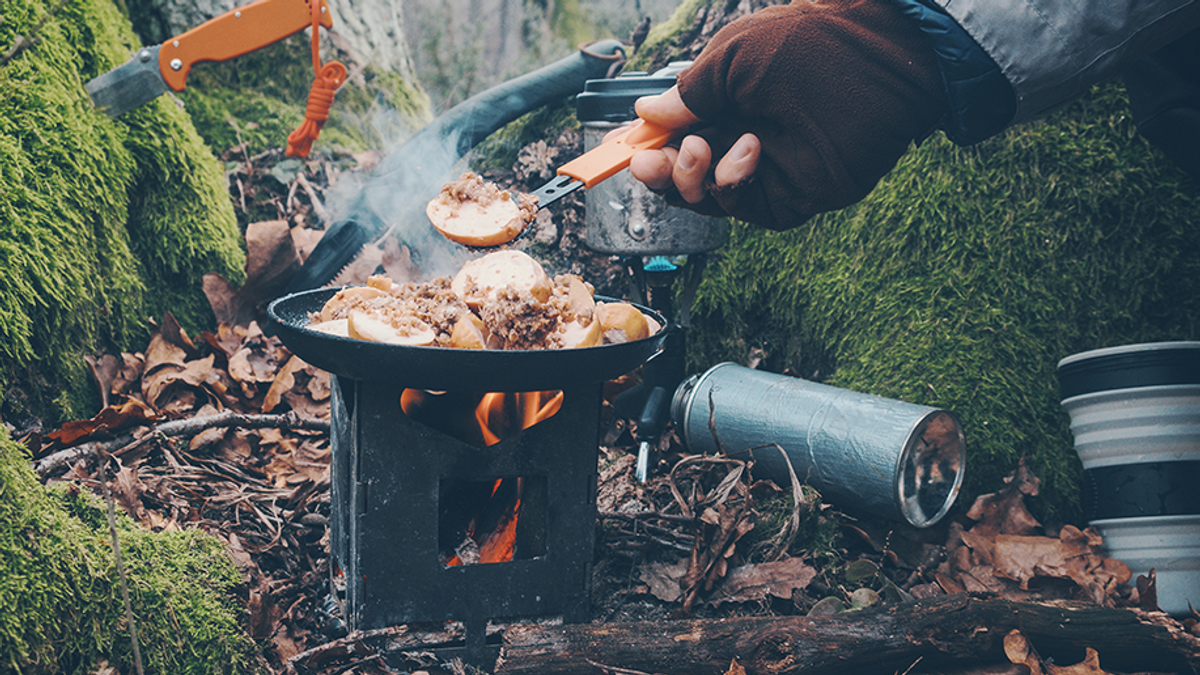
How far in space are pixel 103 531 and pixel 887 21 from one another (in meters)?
2.51

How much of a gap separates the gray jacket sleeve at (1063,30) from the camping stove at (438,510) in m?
1.40

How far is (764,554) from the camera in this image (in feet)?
8.39

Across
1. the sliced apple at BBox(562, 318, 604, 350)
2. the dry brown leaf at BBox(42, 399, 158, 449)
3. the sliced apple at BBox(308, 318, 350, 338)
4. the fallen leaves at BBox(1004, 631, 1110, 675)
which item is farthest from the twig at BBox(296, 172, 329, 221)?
the fallen leaves at BBox(1004, 631, 1110, 675)

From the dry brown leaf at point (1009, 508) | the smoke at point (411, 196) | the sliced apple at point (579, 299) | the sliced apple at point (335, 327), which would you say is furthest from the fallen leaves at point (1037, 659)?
the smoke at point (411, 196)

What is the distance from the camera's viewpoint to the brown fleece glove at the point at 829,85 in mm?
2049

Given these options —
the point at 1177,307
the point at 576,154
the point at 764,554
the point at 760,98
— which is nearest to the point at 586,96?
the point at 576,154

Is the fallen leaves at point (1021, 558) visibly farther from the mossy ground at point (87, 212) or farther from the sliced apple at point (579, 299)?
the mossy ground at point (87, 212)

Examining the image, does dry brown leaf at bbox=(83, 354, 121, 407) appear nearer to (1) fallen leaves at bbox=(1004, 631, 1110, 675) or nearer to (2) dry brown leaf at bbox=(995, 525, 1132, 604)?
(1) fallen leaves at bbox=(1004, 631, 1110, 675)

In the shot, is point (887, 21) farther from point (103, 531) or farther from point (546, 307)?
point (103, 531)

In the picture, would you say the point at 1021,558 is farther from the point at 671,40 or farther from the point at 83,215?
the point at 83,215

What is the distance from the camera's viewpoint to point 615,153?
2.30m

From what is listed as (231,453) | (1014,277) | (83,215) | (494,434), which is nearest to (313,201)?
(83,215)

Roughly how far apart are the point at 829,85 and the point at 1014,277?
5.35 feet

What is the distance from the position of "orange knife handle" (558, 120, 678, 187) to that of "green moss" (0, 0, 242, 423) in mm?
1921
